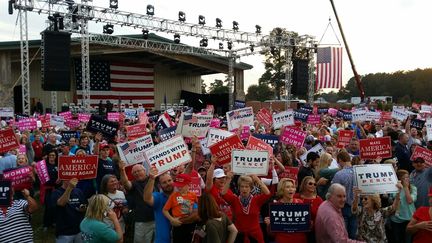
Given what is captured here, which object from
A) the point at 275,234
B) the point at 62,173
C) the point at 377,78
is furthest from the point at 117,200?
the point at 377,78

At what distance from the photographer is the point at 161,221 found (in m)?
5.54

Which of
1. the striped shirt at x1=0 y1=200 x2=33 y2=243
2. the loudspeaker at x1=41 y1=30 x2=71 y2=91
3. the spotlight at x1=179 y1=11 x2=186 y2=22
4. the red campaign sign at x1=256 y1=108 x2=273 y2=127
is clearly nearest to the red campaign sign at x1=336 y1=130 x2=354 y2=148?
the red campaign sign at x1=256 y1=108 x2=273 y2=127

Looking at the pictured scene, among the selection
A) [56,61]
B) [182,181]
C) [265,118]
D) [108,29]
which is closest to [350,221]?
[182,181]

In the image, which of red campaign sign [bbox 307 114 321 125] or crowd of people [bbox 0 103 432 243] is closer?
crowd of people [bbox 0 103 432 243]

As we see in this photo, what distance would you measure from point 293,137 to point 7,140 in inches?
223

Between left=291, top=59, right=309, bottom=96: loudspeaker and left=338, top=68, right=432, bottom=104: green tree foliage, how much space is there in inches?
2237

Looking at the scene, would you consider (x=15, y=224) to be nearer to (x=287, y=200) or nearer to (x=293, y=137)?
(x=287, y=200)

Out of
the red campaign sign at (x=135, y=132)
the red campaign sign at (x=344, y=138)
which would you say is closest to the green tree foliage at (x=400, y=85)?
the red campaign sign at (x=344, y=138)

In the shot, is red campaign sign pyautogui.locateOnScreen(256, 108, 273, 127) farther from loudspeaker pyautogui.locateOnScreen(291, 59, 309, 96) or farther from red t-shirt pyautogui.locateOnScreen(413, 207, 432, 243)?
loudspeaker pyautogui.locateOnScreen(291, 59, 309, 96)

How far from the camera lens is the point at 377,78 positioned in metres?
104

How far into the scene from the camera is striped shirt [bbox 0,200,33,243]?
5.26 metres

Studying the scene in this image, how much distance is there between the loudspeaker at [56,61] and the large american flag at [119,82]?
1544 centimetres

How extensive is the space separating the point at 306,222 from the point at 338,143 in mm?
6612

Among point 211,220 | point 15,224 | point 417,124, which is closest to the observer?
point 211,220
